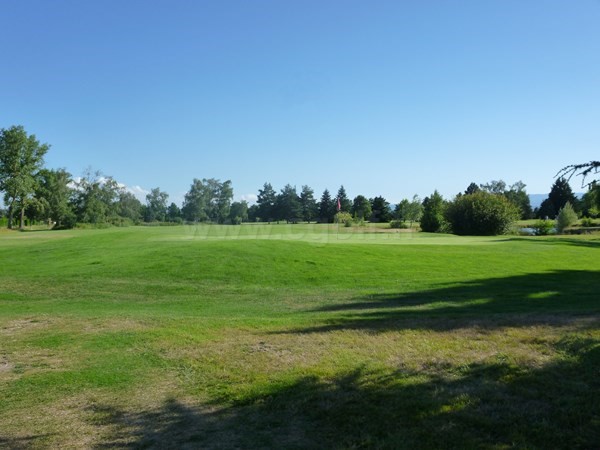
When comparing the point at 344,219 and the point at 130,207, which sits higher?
the point at 130,207

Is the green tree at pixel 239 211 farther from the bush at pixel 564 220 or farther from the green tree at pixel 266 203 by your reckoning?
the bush at pixel 564 220

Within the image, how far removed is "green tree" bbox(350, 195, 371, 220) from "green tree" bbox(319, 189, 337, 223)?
29.3 ft

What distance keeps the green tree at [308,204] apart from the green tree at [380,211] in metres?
18.7

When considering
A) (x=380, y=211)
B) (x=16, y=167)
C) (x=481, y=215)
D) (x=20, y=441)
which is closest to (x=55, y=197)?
(x=16, y=167)

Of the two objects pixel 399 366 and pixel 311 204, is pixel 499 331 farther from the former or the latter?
pixel 311 204

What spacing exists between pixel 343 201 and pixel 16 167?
66290 mm

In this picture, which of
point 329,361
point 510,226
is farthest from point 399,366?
point 510,226

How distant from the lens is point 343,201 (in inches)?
4488

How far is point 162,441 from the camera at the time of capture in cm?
474

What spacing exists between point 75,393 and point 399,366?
170 inches

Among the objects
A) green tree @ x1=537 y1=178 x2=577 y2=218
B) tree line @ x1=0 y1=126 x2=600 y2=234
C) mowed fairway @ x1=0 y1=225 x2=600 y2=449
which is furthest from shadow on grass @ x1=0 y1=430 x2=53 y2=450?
green tree @ x1=537 y1=178 x2=577 y2=218

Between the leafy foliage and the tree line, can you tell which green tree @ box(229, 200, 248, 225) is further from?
the leafy foliage

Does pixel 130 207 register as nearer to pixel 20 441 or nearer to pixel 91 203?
pixel 91 203

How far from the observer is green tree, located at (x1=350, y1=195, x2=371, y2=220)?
313 feet
